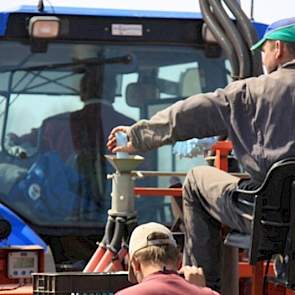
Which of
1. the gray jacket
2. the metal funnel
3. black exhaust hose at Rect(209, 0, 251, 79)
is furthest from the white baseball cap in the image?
black exhaust hose at Rect(209, 0, 251, 79)

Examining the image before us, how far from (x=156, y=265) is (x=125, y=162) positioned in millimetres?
1396

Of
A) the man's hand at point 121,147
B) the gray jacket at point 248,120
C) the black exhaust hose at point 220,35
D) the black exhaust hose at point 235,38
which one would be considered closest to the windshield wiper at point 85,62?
the black exhaust hose at point 220,35

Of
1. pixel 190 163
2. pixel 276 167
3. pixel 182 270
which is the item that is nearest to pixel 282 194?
pixel 276 167

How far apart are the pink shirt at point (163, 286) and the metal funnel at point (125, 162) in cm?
138

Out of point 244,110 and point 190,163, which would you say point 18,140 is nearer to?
point 190,163

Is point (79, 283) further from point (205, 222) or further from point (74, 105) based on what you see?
point (74, 105)

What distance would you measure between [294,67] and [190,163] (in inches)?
95.7

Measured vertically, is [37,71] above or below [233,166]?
above

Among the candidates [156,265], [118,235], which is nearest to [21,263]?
[118,235]

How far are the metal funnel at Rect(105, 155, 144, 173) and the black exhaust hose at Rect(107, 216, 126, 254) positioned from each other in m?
0.25

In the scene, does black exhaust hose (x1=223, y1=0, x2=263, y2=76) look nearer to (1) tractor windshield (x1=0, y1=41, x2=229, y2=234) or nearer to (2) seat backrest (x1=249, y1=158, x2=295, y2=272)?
(1) tractor windshield (x1=0, y1=41, x2=229, y2=234)

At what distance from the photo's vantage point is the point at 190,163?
286 inches

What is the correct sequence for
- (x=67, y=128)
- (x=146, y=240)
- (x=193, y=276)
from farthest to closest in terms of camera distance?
1. (x=67, y=128)
2. (x=193, y=276)
3. (x=146, y=240)

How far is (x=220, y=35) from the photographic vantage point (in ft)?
21.7
